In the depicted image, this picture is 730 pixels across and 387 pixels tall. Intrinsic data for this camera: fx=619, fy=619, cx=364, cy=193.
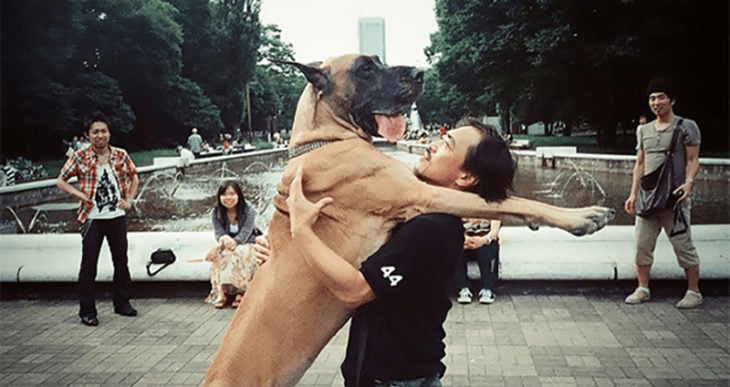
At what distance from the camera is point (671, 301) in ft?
21.8

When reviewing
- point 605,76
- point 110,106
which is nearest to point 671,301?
point 605,76

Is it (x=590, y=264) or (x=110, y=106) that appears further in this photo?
(x=110, y=106)

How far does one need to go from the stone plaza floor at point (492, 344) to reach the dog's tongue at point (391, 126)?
10.1ft

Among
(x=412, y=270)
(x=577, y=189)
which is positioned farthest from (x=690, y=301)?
(x=577, y=189)

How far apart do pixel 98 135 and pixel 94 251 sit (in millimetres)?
1241

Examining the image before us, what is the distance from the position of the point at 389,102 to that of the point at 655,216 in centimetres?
505

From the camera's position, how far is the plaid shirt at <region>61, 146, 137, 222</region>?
658 centimetres

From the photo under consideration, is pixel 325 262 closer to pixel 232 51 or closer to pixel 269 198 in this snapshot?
pixel 269 198

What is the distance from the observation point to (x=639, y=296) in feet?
21.7

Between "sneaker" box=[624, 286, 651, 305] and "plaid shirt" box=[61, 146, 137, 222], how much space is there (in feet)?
18.5

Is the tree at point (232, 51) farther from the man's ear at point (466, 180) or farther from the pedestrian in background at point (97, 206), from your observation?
the man's ear at point (466, 180)

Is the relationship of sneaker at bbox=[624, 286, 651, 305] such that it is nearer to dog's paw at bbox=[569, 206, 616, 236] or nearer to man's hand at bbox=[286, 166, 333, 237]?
dog's paw at bbox=[569, 206, 616, 236]

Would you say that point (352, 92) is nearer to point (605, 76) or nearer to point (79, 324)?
point (79, 324)

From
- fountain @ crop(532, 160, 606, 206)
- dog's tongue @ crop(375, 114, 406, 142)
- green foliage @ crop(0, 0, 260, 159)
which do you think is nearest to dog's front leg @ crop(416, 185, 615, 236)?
dog's tongue @ crop(375, 114, 406, 142)
